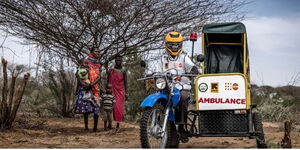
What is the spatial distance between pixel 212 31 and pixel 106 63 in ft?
15.5

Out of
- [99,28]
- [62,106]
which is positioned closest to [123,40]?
[99,28]

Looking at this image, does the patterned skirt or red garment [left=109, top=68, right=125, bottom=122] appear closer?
the patterned skirt

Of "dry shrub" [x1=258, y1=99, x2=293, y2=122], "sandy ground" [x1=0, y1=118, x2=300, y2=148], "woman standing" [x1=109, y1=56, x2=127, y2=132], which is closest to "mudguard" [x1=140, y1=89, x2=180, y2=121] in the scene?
"sandy ground" [x1=0, y1=118, x2=300, y2=148]

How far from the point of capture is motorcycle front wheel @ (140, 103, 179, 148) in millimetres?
6578

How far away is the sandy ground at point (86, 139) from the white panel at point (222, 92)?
1.00 m

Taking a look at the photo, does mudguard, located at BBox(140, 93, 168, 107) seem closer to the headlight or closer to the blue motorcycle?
the blue motorcycle

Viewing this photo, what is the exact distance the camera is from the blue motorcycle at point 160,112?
6.61 m

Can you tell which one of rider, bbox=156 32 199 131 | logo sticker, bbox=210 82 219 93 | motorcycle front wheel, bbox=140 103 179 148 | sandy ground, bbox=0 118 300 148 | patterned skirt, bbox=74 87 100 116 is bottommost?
sandy ground, bbox=0 118 300 148

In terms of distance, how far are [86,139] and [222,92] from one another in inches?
135

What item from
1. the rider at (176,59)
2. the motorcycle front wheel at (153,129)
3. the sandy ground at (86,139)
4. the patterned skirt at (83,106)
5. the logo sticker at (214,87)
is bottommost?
the sandy ground at (86,139)

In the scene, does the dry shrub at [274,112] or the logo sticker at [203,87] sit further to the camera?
the dry shrub at [274,112]

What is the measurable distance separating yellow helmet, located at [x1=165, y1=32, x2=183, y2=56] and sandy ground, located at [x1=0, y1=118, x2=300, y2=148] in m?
1.66

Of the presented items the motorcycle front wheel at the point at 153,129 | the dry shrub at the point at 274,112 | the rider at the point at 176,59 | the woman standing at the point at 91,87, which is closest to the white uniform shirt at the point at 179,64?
the rider at the point at 176,59

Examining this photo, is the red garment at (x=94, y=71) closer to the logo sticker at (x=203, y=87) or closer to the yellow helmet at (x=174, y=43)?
the yellow helmet at (x=174, y=43)
